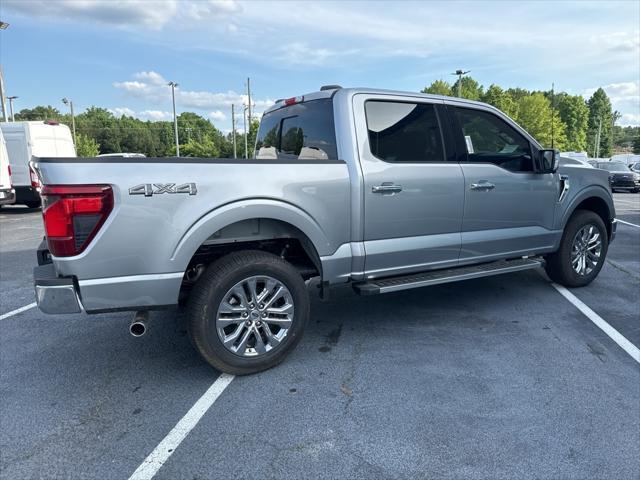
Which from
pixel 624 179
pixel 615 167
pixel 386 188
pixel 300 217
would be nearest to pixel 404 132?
pixel 386 188

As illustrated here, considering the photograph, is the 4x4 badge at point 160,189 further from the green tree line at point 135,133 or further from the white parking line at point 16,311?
the green tree line at point 135,133

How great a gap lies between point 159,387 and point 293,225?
1.47 meters

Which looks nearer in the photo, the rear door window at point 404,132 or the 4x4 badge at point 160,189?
the 4x4 badge at point 160,189

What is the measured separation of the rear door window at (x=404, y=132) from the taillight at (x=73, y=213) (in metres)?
2.02

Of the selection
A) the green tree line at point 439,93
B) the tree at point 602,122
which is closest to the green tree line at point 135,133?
the green tree line at point 439,93

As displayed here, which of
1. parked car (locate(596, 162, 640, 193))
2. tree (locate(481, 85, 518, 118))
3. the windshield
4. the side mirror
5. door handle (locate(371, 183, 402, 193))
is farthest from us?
tree (locate(481, 85, 518, 118))

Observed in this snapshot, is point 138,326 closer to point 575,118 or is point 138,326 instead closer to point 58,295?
point 58,295

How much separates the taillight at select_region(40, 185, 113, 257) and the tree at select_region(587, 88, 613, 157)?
339 ft

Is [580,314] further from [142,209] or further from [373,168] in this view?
[142,209]

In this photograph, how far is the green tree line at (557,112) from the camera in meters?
54.8

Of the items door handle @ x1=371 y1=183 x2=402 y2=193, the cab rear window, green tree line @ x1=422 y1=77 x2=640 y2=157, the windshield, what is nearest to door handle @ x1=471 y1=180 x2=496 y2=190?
door handle @ x1=371 y1=183 x2=402 y2=193

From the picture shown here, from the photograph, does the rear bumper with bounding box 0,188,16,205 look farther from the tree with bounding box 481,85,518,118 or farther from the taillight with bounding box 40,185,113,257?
the tree with bounding box 481,85,518,118

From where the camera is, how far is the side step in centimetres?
379

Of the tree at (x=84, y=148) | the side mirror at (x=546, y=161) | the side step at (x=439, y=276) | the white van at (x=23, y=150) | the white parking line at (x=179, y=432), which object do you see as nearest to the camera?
the white parking line at (x=179, y=432)
